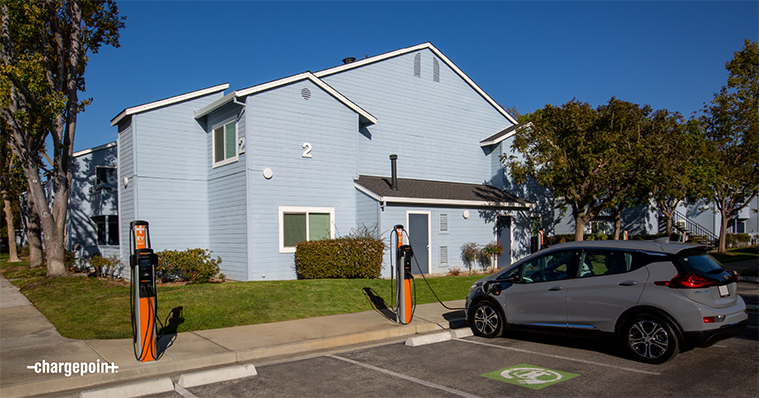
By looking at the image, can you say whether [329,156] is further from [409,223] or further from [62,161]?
[62,161]

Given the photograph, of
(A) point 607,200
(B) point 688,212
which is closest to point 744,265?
(A) point 607,200

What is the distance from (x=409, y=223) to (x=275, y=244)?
4.60 metres

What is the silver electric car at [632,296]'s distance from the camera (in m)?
6.38

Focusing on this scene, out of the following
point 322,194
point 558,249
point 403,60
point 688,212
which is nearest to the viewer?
point 558,249

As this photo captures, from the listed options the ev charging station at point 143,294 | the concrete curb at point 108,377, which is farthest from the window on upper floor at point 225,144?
the concrete curb at point 108,377

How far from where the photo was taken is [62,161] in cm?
1683

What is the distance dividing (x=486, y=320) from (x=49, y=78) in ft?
50.6

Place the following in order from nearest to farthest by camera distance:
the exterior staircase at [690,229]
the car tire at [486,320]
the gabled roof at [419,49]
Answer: the car tire at [486,320]
the gabled roof at [419,49]
the exterior staircase at [690,229]

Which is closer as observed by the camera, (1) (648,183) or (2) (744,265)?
(1) (648,183)

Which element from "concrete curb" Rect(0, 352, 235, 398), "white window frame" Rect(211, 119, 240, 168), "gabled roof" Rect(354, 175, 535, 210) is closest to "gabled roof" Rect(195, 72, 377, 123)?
"white window frame" Rect(211, 119, 240, 168)

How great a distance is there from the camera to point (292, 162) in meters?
15.9

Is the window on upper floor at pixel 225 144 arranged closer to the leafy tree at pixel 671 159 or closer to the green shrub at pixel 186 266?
the green shrub at pixel 186 266

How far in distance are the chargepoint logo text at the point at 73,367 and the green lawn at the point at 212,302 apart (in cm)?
166

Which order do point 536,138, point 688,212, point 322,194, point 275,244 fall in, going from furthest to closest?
point 688,212 → point 536,138 → point 322,194 → point 275,244
